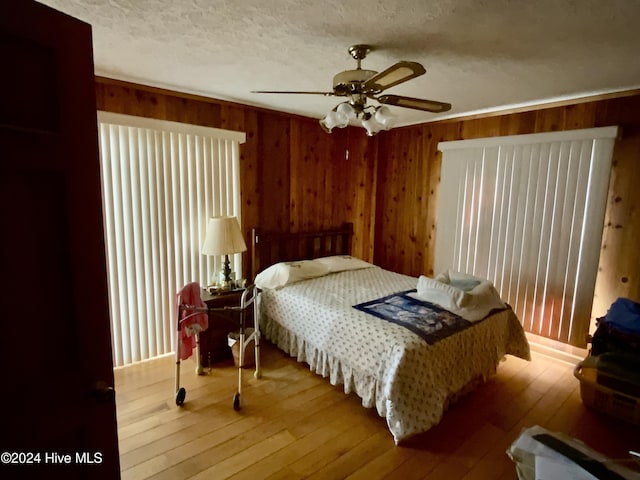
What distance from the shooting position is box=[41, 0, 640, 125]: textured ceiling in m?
1.55

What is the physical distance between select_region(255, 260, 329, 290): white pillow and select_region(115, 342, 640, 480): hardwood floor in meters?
0.79

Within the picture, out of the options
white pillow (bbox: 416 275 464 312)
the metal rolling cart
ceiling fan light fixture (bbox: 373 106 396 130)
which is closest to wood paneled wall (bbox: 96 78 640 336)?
the metal rolling cart

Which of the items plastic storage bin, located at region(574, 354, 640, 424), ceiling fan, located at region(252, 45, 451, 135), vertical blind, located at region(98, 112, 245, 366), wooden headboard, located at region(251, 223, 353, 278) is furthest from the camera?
wooden headboard, located at region(251, 223, 353, 278)

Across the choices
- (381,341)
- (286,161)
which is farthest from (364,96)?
(286,161)

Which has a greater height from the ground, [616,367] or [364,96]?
[364,96]

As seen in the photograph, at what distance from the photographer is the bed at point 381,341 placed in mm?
2100

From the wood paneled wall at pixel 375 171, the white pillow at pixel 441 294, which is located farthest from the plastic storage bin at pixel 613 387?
the white pillow at pixel 441 294

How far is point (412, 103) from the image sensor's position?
1.98 m

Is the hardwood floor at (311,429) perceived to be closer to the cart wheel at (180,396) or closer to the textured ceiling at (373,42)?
the cart wheel at (180,396)

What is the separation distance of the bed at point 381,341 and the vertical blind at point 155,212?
674 mm

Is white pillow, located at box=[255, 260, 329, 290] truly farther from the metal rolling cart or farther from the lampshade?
the metal rolling cart

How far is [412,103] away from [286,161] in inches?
81.9

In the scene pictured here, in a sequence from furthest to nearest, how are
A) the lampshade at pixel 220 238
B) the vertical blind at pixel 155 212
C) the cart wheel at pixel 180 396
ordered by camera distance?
the lampshade at pixel 220 238, the vertical blind at pixel 155 212, the cart wheel at pixel 180 396

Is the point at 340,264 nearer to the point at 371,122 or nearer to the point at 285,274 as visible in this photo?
the point at 285,274
